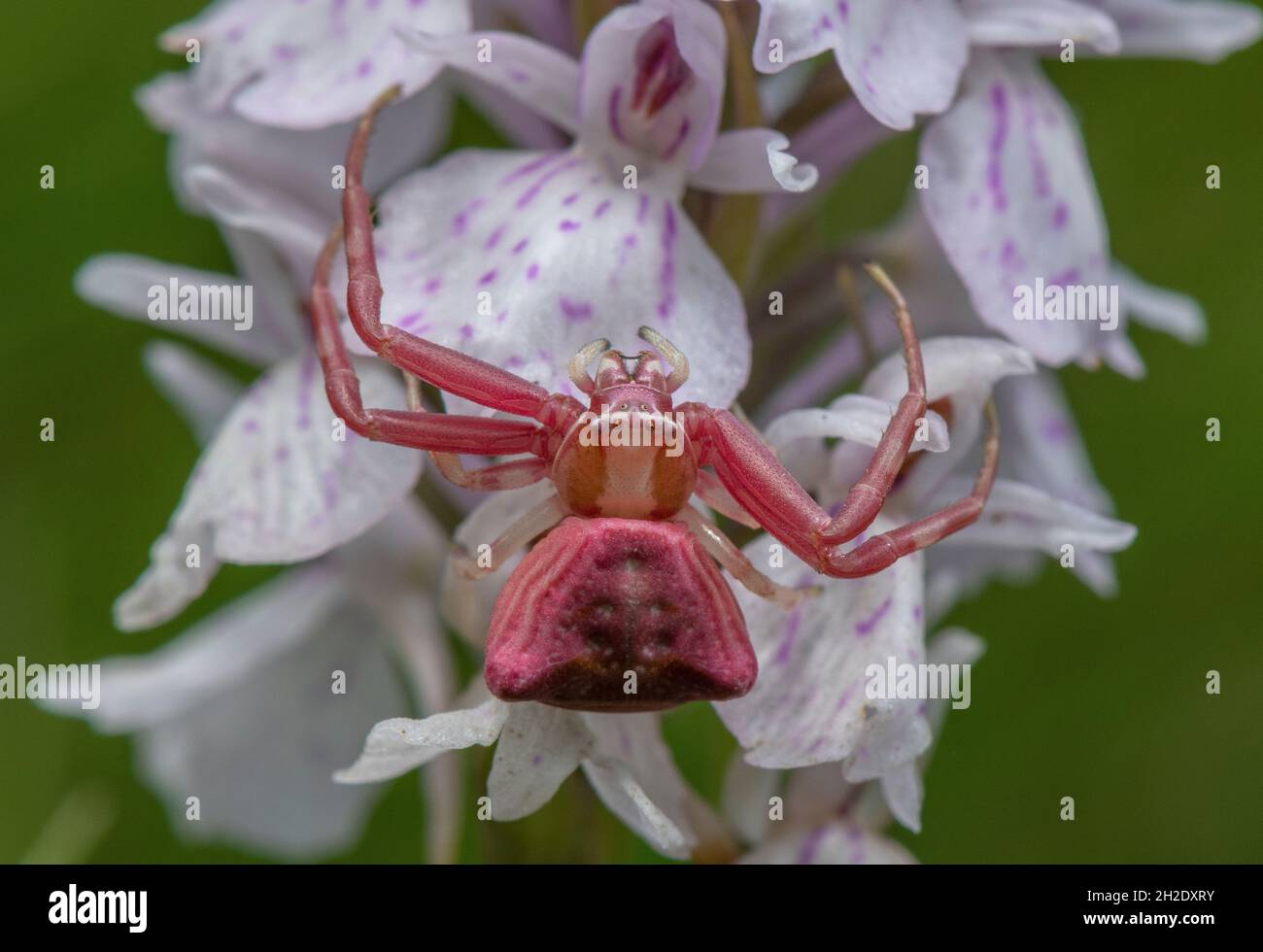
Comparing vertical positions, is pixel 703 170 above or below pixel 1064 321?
above

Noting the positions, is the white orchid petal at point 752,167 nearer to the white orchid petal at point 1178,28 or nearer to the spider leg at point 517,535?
the spider leg at point 517,535

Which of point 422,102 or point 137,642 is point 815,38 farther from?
point 137,642

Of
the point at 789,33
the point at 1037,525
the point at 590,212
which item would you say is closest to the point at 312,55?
the point at 590,212

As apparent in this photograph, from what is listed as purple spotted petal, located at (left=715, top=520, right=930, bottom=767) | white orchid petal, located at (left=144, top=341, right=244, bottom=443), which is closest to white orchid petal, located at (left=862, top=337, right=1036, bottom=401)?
purple spotted petal, located at (left=715, top=520, right=930, bottom=767)

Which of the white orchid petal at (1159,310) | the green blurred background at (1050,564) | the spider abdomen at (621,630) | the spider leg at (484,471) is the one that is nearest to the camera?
the spider abdomen at (621,630)

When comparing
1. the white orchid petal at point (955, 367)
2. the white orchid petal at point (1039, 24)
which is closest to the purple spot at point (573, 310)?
the white orchid petal at point (955, 367)

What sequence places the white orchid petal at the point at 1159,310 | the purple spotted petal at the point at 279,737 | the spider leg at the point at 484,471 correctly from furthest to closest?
the purple spotted petal at the point at 279,737
the white orchid petal at the point at 1159,310
the spider leg at the point at 484,471

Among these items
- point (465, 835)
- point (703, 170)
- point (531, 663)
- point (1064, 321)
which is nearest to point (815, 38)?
point (703, 170)

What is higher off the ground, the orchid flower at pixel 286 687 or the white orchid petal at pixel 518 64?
the white orchid petal at pixel 518 64
